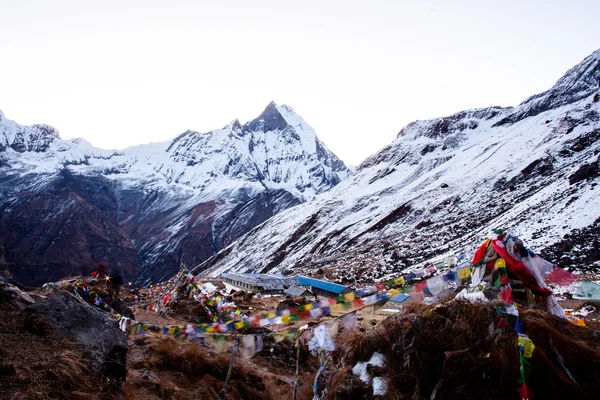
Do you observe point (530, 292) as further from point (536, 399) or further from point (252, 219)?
point (252, 219)

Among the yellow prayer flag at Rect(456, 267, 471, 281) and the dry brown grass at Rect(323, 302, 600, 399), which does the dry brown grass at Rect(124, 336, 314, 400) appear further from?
the yellow prayer flag at Rect(456, 267, 471, 281)

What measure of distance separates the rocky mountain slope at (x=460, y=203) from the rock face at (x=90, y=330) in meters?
31.2

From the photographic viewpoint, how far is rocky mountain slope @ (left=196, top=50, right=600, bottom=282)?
38656 millimetres

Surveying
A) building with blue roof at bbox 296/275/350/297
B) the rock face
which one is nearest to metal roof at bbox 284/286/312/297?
building with blue roof at bbox 296/275/350/297

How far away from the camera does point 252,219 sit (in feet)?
578

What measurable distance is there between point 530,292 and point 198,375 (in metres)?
7.72

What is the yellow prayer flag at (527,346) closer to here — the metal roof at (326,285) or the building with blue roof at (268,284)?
the metal roof at (326,285)

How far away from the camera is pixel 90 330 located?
5.68m

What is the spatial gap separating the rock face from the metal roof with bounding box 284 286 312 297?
32628mm

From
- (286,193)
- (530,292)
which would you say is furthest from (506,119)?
(530,292)

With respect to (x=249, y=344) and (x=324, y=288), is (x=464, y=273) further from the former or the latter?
(x=324, y=288)

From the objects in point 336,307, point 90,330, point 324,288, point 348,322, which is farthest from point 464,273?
point 324,288

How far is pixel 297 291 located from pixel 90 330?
1345 inches

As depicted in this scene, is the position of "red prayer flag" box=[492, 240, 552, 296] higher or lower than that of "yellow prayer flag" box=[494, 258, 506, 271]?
lower
